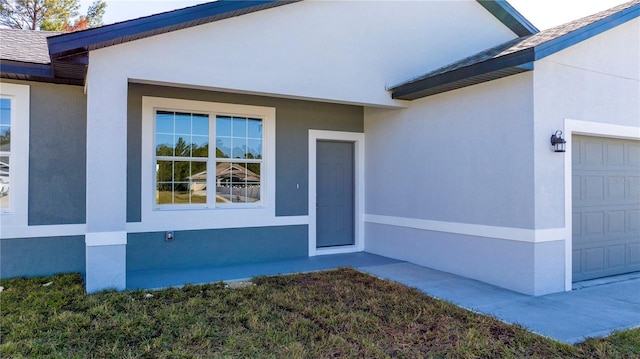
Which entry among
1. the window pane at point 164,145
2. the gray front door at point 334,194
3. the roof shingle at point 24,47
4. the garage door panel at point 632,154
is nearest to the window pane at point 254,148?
the gray front door at point 334,194

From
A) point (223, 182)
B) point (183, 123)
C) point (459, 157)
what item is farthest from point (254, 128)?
point (459, 157)

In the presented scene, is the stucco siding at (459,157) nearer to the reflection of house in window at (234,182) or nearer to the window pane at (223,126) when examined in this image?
the reflection of house in window at (234,182)

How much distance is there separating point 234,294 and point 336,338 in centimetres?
195

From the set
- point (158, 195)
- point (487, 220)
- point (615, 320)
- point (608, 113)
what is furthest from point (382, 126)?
point (615, 320)

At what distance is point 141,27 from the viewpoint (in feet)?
18.0

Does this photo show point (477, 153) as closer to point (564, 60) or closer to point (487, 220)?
point (487, 220)

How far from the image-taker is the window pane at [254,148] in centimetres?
817

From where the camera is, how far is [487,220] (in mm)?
6543

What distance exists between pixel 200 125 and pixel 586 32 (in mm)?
6282

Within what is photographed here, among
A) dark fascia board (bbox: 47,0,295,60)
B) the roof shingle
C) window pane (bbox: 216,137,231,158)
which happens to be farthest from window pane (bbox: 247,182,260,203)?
the roof shingle

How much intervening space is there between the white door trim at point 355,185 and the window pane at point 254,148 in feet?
3.45

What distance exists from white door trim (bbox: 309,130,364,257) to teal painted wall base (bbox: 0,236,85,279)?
13.6 feet

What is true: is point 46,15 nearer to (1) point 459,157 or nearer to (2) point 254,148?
(2) point 254,148

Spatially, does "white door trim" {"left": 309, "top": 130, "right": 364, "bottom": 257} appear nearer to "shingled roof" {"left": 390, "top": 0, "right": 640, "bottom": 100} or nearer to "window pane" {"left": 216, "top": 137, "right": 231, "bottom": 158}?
"window pane" {"left": 216, "top": 137, "right": 231, "bottom": 158}
